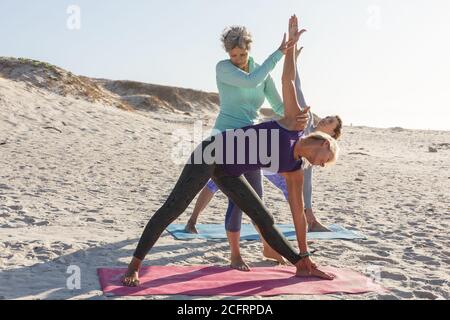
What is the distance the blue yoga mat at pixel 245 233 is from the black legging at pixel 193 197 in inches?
67.8

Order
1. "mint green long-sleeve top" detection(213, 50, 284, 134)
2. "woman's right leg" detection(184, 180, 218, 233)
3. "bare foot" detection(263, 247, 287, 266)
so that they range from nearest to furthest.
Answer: "mint green long-sleeve top" detection(213, 50, 284, 134)
"bare foot" detection(263, 247, 287, 266)
"woman's right leg" detection(184, 180, 218, 233)

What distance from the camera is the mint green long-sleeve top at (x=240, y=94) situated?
14.3 ft

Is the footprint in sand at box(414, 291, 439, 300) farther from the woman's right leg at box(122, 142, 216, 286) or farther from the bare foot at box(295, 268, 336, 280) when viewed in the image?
the woman's right leg at box(122, 142, 216, 286)

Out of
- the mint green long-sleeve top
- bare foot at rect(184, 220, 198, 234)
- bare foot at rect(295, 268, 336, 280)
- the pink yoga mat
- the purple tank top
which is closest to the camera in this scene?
the pink yoga mat

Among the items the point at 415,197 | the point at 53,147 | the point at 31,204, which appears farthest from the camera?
the point at 53,147

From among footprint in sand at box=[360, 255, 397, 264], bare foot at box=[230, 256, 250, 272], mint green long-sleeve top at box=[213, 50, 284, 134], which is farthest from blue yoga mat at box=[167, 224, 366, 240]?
mint green long-sleeve top at box=[213, 50, 284, 134]

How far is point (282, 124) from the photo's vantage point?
4332 millimetres

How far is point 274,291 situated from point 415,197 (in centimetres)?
590

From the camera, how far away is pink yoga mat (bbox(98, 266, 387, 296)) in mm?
4129

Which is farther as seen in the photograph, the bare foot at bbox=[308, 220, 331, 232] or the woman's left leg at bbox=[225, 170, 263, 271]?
the bare foot at bbox=[308, 220, 331, 232]

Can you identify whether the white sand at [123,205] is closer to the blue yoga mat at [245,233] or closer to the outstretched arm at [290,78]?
the blue yoga mat at [245,233]

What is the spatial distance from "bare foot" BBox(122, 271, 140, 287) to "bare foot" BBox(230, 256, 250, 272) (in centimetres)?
89
